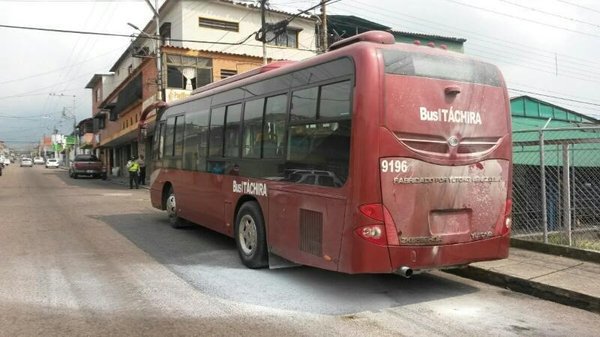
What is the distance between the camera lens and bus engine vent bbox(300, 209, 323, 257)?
19.1ft

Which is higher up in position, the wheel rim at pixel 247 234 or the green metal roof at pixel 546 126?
the green metal roof at pixel 546 126

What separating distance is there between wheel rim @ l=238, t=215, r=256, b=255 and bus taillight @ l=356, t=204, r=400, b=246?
2.39 m

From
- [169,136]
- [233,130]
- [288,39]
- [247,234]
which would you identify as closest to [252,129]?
[233,130]

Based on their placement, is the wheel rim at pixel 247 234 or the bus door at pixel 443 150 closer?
the bus door at pixel 443 150

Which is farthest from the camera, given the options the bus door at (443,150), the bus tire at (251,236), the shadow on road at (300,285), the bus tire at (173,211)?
the bus tire at (173,211)

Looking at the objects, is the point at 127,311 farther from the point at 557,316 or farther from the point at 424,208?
the point at 557,316

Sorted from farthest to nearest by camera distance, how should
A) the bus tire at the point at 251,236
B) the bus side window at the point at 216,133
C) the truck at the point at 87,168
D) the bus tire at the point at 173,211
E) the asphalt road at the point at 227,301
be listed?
the truck at the point at 87,168 < the bus tire at the point at 173,211 < the bus side window at the point at 216,133 < the bus tire at the point at 251,236 < the asphalt road at the point at 227,301

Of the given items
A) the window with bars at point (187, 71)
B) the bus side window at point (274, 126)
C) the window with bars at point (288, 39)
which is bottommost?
the bus side window at point (274, 126)

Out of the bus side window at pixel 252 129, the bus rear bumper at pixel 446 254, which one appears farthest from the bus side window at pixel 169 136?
the bus rear bumper at pixel 446 254

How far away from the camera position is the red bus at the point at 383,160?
533 centimetres

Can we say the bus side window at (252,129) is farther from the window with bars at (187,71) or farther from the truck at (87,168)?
the truck at (87,168)

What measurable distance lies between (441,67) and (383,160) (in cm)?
137

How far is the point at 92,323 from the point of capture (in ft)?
16.5

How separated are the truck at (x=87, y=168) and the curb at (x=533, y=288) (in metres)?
36.8
